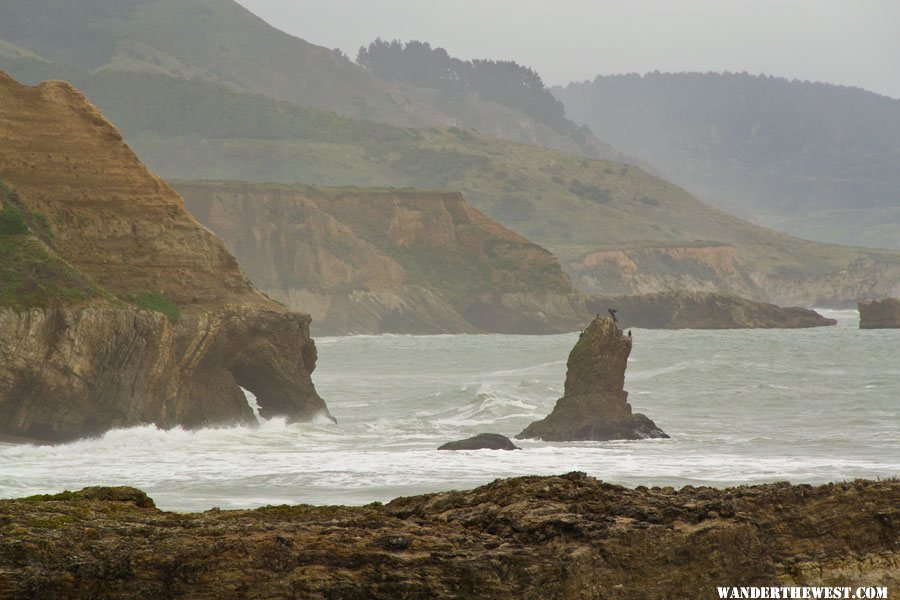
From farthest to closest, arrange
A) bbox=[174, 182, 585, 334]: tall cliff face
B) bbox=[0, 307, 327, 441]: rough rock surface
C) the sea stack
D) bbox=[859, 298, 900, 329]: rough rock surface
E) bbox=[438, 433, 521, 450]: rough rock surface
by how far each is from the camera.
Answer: bbox=[174, 182, 585, 334]: tall cliff face < bbox=[859, 298, 900, 329]: rough rock surface < the sea stack < bbox=[438, 433, 521, 450]: rough rock surface < bbox=[0, 307, 327, 441]: rough rock surface

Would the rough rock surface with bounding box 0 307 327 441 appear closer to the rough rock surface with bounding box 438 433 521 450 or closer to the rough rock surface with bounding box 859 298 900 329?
the rough rock surface with bounding box 438 433 521 450

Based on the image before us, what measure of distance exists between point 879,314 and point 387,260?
39.6 meters

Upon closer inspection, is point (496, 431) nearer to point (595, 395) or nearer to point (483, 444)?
point (595, 395)

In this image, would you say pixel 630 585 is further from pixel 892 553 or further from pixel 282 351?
pixel 282 351

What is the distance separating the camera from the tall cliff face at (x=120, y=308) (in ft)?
101

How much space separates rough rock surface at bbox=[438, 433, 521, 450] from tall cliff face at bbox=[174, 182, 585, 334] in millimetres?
74734

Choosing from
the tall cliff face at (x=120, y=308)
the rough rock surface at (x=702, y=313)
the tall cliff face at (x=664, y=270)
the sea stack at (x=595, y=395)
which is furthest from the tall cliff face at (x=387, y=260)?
the sea stack at (x=595, y=395)

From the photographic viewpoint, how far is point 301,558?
409 inches

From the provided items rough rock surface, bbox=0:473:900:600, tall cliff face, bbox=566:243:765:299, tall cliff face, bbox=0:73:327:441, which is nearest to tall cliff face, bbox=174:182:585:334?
tall cliff face, bbox=566:243:765:299

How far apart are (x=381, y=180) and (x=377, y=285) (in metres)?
73.2

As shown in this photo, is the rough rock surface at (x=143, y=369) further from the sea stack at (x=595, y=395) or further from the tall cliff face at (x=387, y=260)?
the tall cliff face at (x=387, y=260)

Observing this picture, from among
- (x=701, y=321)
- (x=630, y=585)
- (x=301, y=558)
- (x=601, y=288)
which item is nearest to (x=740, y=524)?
(x=630, y=585)

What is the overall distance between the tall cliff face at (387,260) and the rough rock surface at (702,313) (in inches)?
177

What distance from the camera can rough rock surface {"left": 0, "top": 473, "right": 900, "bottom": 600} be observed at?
33.4 feet
